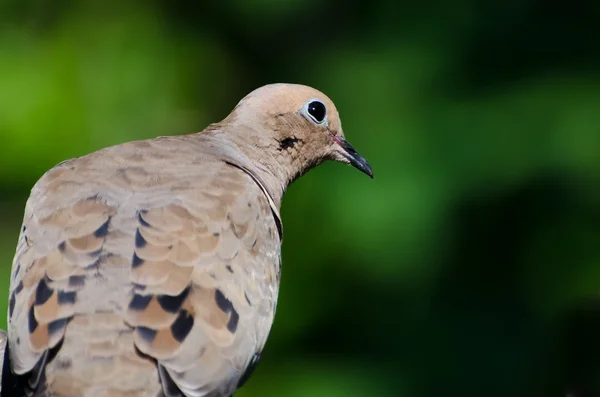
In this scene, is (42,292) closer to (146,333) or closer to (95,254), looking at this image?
(95,254)

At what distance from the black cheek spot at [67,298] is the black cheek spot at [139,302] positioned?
0.12 metres

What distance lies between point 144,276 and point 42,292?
0.73 feet

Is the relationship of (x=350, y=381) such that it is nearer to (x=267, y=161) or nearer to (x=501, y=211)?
(x=501, y=211)

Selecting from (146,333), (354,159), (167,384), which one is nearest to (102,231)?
(146,333)

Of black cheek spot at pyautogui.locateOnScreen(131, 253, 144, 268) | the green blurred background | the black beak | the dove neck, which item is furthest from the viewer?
the green blurred background

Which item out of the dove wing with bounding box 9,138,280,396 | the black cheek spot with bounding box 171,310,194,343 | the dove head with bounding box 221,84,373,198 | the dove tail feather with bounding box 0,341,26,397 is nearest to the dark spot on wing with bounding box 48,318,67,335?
the dove wing with bounding box 9,138,280,396

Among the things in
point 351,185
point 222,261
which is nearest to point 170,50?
point 351,185

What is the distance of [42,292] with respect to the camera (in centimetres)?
245

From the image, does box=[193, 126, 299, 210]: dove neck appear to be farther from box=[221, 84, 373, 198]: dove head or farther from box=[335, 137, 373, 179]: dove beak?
box=[335, 137, 373, 179]: dove beak

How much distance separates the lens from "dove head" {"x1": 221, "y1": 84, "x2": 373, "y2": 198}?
3271mm

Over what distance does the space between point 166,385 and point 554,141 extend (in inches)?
109

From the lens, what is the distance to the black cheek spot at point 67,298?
2.39 m

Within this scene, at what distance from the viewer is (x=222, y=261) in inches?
102

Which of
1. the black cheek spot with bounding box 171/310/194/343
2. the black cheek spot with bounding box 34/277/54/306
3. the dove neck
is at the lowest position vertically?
the black cheek spot with bounding box 34/277/54/306
